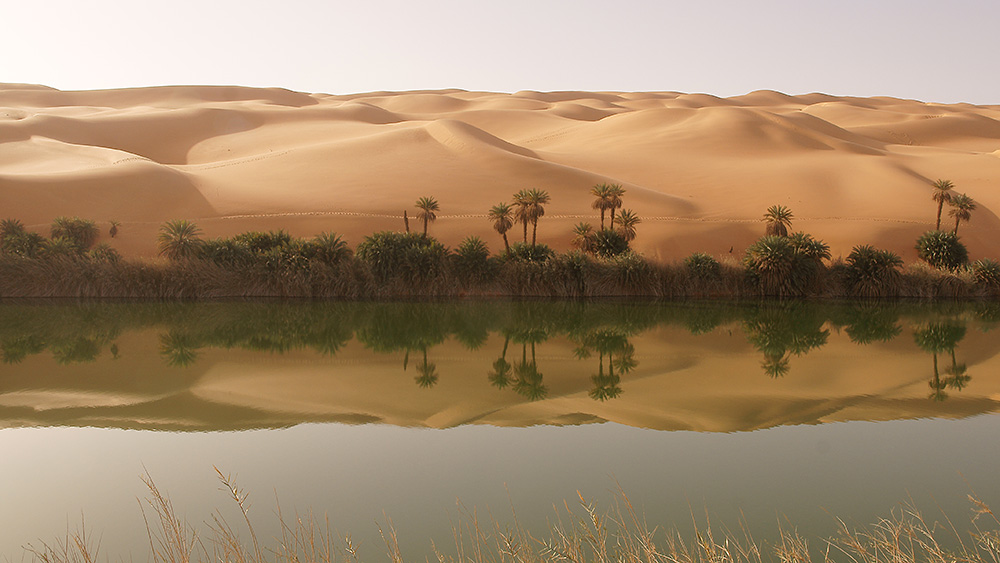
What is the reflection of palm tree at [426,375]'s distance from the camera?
14438 mm

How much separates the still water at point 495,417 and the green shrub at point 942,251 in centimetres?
1213

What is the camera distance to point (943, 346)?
19.3 metres

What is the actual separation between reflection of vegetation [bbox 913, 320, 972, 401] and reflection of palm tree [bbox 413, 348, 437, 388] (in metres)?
9.08

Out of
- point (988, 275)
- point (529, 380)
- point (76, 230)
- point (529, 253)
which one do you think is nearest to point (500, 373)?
point (529, 380)

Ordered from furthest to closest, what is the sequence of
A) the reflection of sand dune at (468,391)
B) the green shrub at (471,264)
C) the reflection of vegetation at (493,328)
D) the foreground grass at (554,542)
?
1. the green shrub at (471,264)
2. the reflection of vegetation at (493,328)
3. the reflection of sand dune at (468,391)
4. the foreground grass at (554,542)

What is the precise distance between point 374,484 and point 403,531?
1512mm

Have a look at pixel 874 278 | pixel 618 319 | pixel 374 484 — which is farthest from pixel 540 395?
pixel 874 278

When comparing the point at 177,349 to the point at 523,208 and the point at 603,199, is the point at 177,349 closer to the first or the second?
the point at 523,208

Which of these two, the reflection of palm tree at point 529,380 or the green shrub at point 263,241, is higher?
the green shrub at point 263,241

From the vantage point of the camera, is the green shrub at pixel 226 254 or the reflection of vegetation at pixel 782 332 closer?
the reflection of vegetation at pixel 782 332

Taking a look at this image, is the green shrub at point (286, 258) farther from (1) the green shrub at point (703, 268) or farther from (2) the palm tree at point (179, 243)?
(1) the green shrub at point (703, 268)

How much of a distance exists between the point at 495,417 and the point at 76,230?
29.6 m

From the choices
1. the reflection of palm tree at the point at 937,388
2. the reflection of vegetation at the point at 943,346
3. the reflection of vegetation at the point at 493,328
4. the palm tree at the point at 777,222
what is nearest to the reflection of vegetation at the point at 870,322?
the reflection of vegetation at the point at 493,328

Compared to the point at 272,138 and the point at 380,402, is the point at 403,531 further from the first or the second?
the point at 272,138
